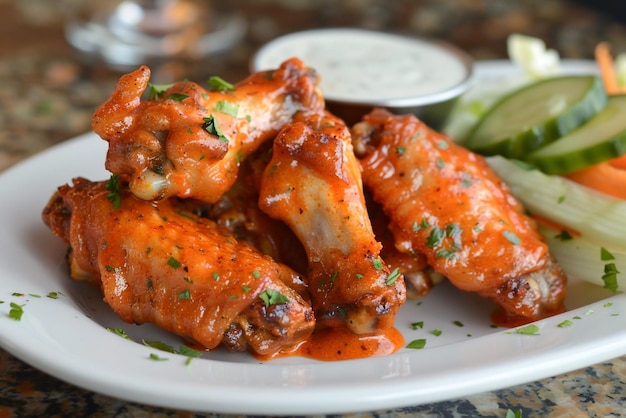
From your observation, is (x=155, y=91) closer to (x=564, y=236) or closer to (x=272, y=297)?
(x=272, y=297)

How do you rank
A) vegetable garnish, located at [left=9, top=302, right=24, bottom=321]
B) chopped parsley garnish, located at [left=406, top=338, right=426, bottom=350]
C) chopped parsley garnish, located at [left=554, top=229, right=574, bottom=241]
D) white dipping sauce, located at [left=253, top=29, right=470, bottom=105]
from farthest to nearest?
1. white dipping sauce, located at [left=253, top=29, right=470, bottom=105]
2. chopped parsley garnish, located at [left=554, top=229, right=574, bottom=241]
3. chopped parsley garnish, located at [left=406, top=338, right=426, bottom=350]
4. vegetable garnish, located at [left=9, top=302, right=24, bottom=321]

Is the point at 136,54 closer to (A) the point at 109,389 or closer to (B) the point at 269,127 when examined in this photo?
(B) the point at 269,127

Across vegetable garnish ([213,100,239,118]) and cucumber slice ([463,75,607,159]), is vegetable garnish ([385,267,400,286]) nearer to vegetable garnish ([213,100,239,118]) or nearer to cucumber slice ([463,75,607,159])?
vegetable garnish ([213,100,239,118])

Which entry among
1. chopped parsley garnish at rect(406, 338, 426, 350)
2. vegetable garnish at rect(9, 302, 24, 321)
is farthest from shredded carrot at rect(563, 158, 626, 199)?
vegetable garnish at rect(9, 302, 24, 321)

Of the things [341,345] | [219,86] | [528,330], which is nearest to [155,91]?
[219,86]

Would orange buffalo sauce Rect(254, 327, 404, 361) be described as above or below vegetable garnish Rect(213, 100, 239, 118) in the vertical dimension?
below

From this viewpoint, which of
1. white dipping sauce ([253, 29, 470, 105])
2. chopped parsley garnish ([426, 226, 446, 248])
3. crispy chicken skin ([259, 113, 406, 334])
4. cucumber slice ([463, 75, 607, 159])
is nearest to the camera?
crispy chicken skin ([259, 113, 406, 334])
